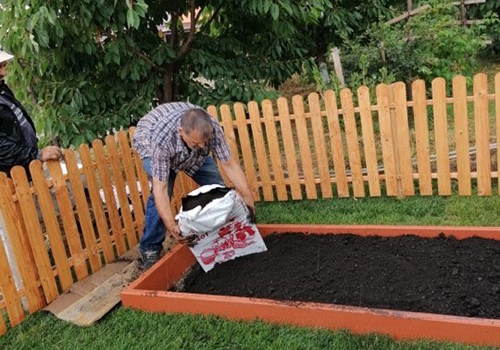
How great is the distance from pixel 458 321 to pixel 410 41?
6.53 meters

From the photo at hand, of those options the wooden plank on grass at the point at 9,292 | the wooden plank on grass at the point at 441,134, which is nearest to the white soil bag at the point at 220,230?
the wooden plank on grass at the point at 9,292

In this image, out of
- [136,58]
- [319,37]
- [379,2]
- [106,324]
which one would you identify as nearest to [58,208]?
[106,324]

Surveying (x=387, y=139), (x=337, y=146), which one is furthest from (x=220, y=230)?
(x=387, y=139)

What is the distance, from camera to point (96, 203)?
15.0 feet

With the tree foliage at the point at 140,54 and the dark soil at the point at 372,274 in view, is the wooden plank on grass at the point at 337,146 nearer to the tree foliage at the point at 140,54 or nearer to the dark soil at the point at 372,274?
the tree foliage at the point at 140,54

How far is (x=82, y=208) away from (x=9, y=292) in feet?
3.04

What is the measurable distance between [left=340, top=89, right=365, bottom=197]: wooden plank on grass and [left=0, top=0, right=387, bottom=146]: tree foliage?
108cm

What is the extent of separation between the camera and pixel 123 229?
4.93 m

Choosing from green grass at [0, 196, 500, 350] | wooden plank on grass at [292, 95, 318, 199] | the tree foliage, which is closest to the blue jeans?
green grass at [0, 196, 500, 350]

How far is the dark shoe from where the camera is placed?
Answer: 4.36 m

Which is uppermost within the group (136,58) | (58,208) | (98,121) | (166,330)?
(136,58)

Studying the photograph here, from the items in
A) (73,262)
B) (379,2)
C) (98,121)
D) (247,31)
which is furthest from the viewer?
(379,2)

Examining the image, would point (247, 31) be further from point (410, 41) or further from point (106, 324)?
point (106, 324)

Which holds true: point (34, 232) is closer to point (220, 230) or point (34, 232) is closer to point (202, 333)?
point (220, 230)
